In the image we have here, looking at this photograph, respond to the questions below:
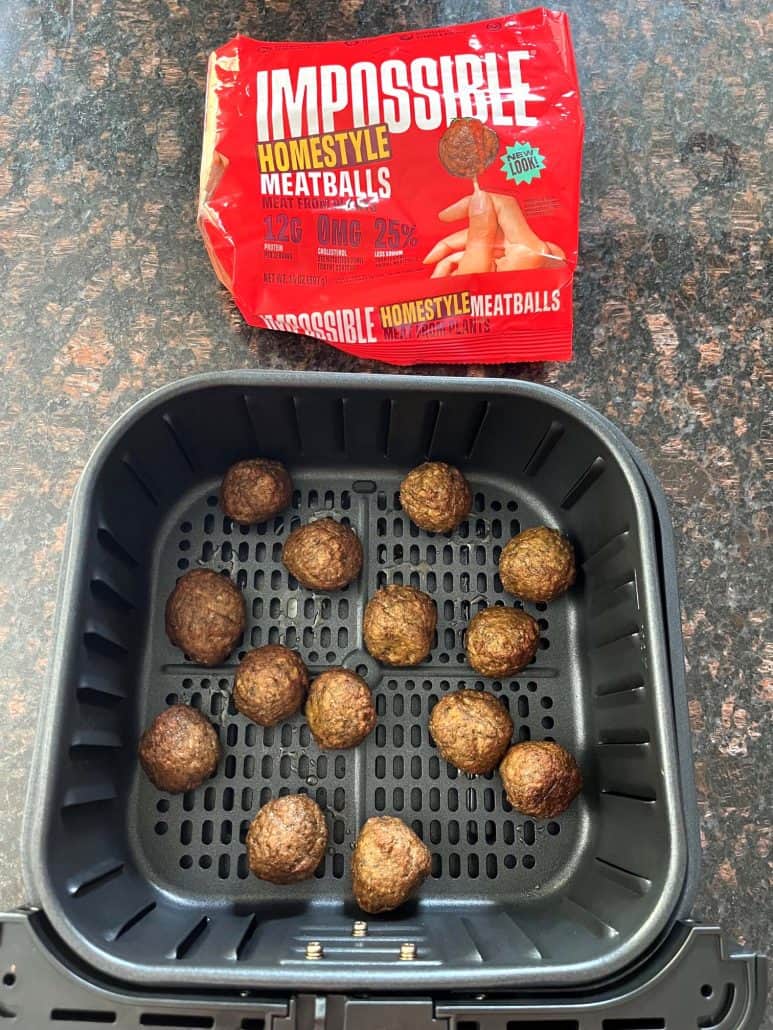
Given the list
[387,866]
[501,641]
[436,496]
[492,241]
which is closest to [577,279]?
[492,241]

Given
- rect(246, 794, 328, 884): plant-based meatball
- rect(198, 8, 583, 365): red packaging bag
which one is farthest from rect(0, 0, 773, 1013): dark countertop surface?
rect(246, 794, 328, 884): plant-based meatball

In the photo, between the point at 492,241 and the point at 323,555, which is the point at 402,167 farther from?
the point at 323,555

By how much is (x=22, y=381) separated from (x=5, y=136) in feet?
1.24

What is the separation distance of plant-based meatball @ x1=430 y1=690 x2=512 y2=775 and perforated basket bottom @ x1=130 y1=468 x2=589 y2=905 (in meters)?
0.04

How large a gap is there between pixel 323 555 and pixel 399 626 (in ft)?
0.41

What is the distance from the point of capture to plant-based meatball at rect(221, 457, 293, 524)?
3.09 feet

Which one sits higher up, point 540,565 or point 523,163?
point 523,163

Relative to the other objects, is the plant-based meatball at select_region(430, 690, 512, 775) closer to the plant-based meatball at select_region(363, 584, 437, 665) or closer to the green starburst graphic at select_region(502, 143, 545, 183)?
the plant-based meatball at select_region(363, 584, 437, 665)

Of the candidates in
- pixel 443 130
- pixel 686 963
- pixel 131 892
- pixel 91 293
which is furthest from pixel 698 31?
pixel 131 892

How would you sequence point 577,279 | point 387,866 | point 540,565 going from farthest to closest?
point 577,279, point 540,565, point 387,866

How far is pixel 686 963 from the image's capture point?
0.63m

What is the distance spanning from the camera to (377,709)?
95cm

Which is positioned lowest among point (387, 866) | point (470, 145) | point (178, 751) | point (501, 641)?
point (387, 866)

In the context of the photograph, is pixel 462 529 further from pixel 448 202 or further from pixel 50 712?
pixel 50 712
